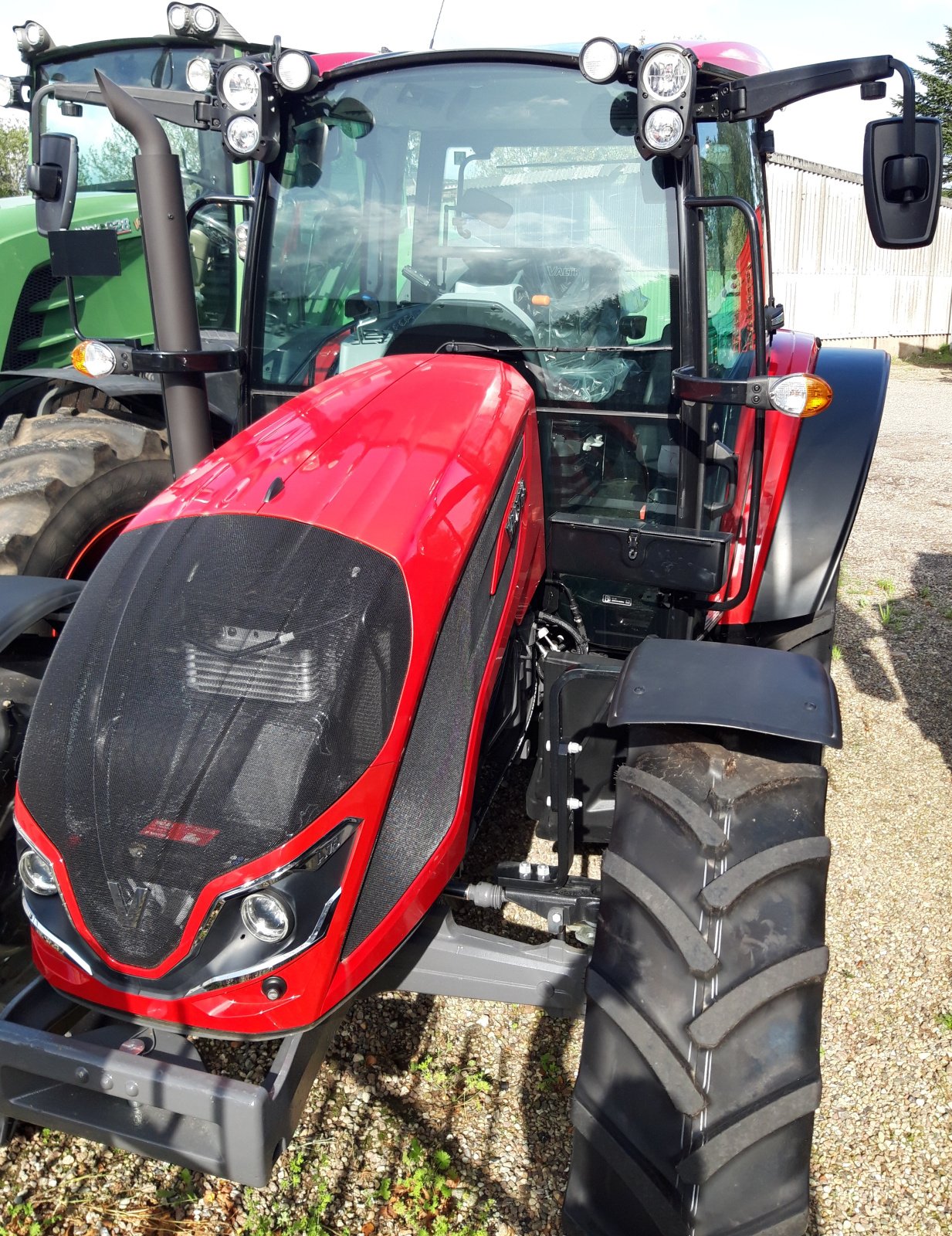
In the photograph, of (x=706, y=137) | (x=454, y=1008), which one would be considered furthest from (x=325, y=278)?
(x=454, y=1008)

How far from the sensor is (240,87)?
265 centimetres

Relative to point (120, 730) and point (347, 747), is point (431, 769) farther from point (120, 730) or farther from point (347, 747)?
point (120, 730)

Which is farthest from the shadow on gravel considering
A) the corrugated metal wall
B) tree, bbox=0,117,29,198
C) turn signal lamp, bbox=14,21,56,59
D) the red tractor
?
tree, bbox=0,117,29,198

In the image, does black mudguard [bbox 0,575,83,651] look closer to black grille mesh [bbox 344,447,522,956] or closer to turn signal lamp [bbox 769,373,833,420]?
black grille mesh [bbox 344,447,522,956]

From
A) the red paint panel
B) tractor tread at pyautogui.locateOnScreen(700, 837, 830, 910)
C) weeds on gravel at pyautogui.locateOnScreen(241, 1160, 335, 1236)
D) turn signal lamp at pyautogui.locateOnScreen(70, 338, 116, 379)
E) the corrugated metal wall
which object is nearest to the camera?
tractor tread at pyautogui.locateOnScreen(700, 837, 830, 910)

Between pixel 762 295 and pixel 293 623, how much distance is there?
1658 millimetres

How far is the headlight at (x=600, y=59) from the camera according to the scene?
2.32 metres

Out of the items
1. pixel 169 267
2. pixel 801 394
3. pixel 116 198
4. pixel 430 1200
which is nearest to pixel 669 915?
pixel 430 1200

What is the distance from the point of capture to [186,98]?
2.73 meters

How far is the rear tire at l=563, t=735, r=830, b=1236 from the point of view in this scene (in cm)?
167

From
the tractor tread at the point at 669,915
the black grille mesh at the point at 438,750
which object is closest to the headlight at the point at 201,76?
the black grille mesh at the point at 438,750

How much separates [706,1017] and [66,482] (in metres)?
2.36

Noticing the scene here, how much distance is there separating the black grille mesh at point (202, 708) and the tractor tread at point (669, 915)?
19.4 inches

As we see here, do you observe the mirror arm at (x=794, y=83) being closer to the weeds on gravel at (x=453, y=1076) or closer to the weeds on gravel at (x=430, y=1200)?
the weeds on gravel at (x=453, y=1076)
